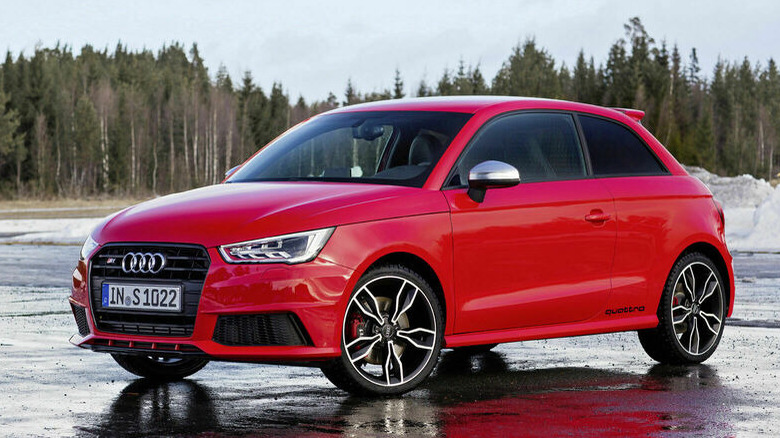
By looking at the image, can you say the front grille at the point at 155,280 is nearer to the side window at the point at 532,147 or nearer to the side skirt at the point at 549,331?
the side skirt at the point at 549,331

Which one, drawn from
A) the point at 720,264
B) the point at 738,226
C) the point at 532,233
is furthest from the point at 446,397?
the point at 738,226

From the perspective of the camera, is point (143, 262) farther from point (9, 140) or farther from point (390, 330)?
point (9, 140)

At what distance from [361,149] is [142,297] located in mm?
1961

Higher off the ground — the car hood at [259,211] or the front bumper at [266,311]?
the car hood at [259,211]

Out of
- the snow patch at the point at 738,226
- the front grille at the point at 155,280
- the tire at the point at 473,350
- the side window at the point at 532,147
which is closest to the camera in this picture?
the front grille at the point at 155,280

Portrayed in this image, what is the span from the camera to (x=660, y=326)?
29.1 feet

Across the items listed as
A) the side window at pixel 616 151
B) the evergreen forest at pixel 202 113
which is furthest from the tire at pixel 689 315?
the evergreen forest at pixel 202 113

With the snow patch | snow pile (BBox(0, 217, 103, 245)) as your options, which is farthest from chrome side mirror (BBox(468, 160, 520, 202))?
snow pile (BBox(0, 217, 103, 245))

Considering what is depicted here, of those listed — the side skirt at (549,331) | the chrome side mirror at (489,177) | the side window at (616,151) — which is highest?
the side window at (616,151)

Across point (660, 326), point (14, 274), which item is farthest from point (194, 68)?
point (660, 326)

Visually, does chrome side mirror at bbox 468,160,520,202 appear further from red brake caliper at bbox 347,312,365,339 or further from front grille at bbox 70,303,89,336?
front grille at bbox 70,303,89,336

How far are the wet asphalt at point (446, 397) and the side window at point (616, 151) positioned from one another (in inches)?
53.6

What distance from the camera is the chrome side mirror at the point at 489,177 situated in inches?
292

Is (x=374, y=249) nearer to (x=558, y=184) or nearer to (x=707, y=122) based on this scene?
(x=558, y=184)
